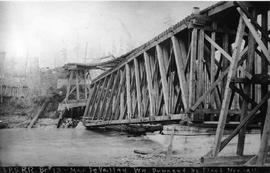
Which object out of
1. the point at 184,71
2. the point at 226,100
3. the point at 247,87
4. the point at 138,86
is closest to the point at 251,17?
the point at 247,87

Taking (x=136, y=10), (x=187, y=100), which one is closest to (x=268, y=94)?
(x=187, y=100)

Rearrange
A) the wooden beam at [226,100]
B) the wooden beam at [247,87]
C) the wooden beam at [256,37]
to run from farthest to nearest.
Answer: the wooden beam at [247,87] → the wooden beam at [226,100] → the wooden beam at [256,37]

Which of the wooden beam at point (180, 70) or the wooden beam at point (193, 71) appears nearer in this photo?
the wooden beam at point (193, 71)

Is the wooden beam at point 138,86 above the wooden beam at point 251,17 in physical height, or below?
below

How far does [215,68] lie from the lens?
7480 millimetres

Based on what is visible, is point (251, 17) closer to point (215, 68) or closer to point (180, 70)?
point (215, 68)

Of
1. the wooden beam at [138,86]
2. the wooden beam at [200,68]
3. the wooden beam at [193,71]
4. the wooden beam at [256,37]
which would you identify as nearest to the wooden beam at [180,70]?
the wooden beam at [193,71]

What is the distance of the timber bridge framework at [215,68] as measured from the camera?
5.76m

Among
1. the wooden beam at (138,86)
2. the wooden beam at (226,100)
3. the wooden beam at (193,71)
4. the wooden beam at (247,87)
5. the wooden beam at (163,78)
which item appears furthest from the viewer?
the wooden beam at (138,86)

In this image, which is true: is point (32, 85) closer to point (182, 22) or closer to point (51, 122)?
point (51, 122)

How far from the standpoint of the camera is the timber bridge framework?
576 cm

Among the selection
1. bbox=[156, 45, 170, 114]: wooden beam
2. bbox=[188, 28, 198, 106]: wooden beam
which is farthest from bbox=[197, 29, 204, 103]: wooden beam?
bbox=[156, 45, 170, 114]: wooden beam

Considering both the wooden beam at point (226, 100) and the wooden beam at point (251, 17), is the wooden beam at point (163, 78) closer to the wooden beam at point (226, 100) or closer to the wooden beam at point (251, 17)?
the wooden beam at point (226, 100)

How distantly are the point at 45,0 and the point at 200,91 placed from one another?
4.16 meters
